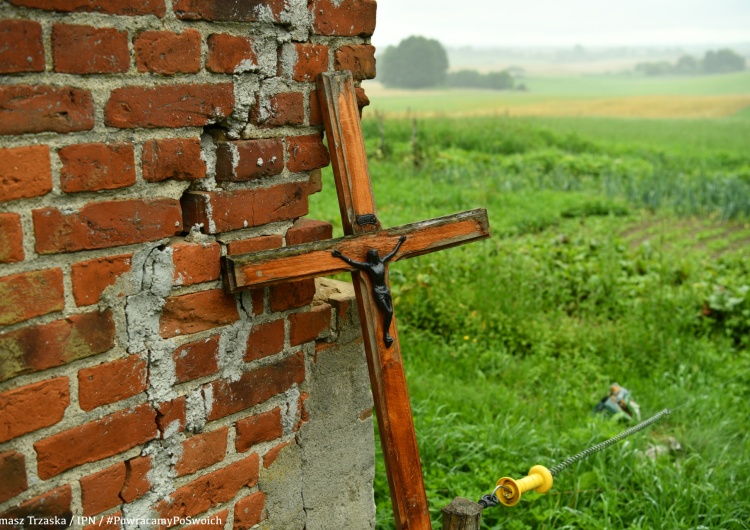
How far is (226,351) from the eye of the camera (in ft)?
5.93

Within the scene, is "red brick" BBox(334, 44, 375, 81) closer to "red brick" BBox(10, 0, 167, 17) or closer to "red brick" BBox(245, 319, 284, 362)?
"red brick" BBox(10, 0, 167, 17)

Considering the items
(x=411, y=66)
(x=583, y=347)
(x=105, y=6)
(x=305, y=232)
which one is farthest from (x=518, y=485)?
(x=411, y=66)

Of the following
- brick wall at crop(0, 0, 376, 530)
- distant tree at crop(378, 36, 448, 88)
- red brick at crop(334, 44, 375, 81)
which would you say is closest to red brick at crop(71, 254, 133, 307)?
brick wall at crop(0, 0, 376, 530)

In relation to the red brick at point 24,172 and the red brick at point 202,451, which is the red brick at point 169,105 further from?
the red brick at point 202,451

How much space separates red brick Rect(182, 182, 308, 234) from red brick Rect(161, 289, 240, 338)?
0.56 feet

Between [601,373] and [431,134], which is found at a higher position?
[431,134]

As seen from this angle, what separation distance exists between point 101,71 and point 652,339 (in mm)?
4259

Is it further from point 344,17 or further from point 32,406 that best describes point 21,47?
point 344,17

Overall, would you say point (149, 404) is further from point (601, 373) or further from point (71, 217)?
point (601, 373)

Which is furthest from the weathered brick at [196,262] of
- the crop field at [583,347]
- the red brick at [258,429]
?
the crop field at [583,347]

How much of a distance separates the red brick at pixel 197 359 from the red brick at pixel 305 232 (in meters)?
0.35

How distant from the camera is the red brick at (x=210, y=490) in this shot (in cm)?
176

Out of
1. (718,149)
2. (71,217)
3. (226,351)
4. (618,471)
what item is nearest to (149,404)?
(226,351)

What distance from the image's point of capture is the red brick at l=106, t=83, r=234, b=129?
1.51m
